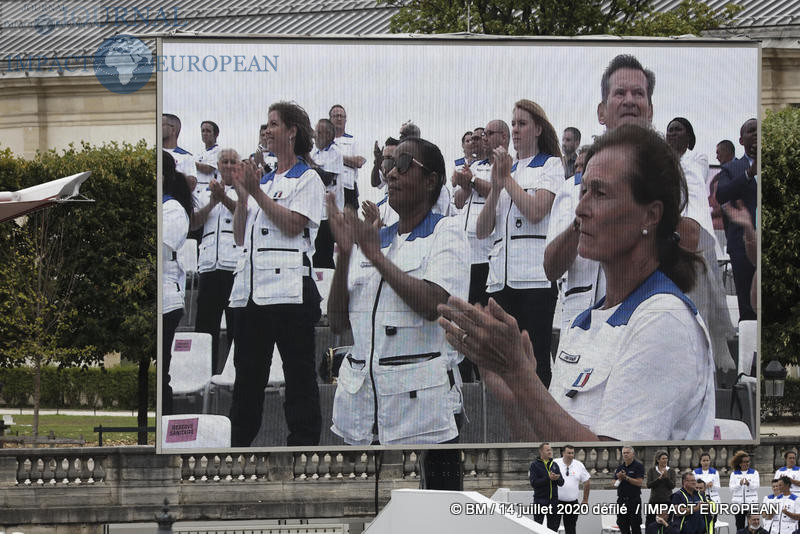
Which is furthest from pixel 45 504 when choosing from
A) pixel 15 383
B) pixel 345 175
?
pixel 15 383

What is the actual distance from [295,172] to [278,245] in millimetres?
1025

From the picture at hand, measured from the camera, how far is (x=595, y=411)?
68.0 ft

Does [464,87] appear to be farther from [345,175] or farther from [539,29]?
[539,29]

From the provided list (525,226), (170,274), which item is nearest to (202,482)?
(170,274)

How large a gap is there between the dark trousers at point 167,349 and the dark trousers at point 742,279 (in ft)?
25.6

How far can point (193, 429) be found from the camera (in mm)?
20500

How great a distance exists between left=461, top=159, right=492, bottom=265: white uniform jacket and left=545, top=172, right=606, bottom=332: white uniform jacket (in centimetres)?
88

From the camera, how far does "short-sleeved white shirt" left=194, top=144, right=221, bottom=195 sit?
2030 cm

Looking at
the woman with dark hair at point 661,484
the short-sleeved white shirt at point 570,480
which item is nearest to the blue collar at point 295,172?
the short-sleeved white shirt at point 570,480

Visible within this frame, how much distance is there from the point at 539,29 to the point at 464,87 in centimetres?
1498

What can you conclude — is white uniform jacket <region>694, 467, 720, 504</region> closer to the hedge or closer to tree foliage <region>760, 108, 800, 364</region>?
tree foliage <region>760, 108, 800, 364</region>

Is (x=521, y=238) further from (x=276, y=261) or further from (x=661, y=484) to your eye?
(x=661, y=484)

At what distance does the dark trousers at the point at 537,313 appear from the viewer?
20.6m

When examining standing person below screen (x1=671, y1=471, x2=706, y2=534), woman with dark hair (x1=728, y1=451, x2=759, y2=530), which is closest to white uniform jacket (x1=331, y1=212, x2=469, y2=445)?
standing person below screen (x1=671, y1=471, x2=706, y2=534)
